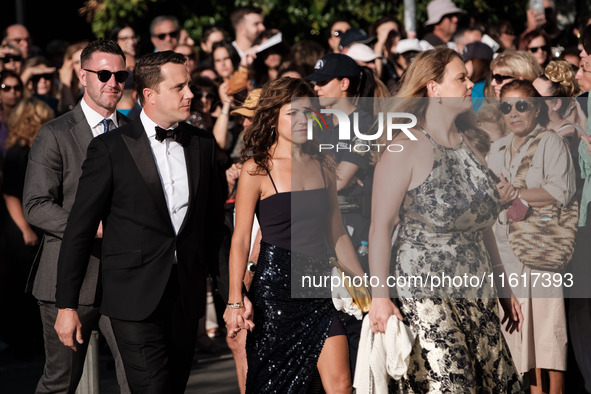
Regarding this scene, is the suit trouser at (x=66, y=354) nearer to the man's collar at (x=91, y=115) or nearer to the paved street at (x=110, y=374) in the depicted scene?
the man's collar at (x=91, y=115)

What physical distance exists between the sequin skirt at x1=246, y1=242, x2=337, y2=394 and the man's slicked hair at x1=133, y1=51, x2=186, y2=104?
111 centimetres

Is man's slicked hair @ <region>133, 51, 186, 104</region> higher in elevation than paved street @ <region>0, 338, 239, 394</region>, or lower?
higher

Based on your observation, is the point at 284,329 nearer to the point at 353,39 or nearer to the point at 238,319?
the point at 238,319

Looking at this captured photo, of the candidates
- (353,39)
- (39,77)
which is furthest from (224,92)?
(39,77)

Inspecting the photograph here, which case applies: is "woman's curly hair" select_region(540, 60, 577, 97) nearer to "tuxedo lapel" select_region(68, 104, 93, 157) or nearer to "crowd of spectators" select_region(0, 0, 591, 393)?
"crowd of spectators" select_region(0, 0, 591, 393)

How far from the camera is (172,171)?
5.19 meters

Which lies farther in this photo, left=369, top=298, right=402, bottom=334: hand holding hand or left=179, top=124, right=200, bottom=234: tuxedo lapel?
left=179, top=124, right=200, bottom=234: tuxedo lapel

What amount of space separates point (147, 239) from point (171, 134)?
588 millimetres

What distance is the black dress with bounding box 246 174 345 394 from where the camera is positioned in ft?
17.7

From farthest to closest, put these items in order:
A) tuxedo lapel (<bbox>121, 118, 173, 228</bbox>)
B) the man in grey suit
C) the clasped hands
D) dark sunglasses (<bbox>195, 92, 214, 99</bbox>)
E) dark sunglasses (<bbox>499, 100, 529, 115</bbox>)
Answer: dark sunglasses (<bbox>195, 92, 214, 99</bbox>) < dark sunglasses (<bbox>499, 100, 529, 115</bbox>) < the man in grey suit < the clasped hands < tuxedo lapel (<bbox>121, 118, 173, 228</bbox>)

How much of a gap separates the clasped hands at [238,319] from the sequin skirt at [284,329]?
120 millimetres

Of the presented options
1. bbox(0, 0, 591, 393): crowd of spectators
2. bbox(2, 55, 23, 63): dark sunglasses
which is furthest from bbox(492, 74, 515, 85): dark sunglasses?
bbox(2, 55, 23, 63): dark sunglasses

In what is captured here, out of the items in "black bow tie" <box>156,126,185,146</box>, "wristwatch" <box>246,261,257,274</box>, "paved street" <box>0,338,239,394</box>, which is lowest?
"paved street" <box>0,338,239,394</box>

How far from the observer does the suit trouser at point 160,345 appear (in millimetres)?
4949
